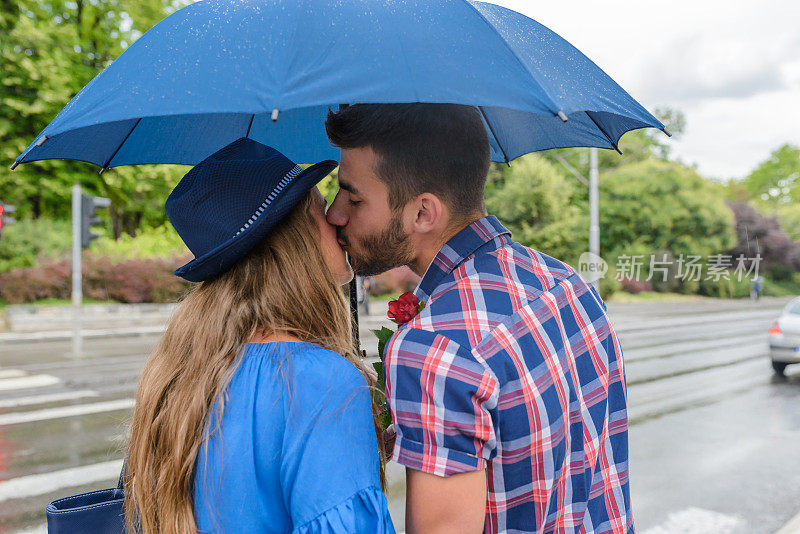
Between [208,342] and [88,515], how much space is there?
52cm

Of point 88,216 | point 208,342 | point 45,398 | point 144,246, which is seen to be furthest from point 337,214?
point 144,246

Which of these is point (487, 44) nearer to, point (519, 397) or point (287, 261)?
point (287, 261)

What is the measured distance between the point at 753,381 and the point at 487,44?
1065 centimetres

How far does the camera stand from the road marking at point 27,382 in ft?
30.7

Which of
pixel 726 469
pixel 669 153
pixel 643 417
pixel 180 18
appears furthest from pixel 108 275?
pixel 669 153

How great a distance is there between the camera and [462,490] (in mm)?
1119

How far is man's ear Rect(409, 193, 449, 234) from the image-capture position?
4.62ft

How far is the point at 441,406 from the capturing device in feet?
3.66

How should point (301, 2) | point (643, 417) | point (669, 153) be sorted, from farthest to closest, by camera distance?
point (669, 153), point (643, 417), point (301, 2)

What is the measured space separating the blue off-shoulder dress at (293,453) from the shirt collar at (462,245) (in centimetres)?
30

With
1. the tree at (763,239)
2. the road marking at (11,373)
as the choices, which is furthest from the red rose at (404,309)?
the tree at (763,239)

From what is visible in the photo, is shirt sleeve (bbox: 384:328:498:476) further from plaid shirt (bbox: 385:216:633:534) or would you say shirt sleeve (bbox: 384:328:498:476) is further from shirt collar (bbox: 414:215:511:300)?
shirt collar (bbox: 414:215:511:300)

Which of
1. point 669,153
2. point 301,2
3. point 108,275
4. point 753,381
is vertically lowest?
point 753,381

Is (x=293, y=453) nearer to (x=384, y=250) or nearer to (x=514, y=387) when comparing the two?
(x=514, y=387)
